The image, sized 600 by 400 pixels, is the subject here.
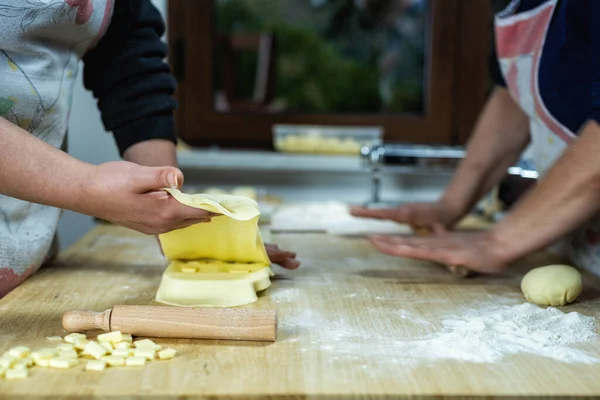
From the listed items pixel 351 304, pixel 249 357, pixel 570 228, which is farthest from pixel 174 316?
pixel 570 228

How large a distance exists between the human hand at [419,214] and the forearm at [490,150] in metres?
0.02

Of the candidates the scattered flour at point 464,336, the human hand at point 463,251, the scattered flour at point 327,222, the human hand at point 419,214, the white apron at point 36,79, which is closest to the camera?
the scattered flour at point 464,336

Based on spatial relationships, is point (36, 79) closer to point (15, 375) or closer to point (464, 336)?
point (15, 375)

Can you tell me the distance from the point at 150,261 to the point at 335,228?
525 millimetres

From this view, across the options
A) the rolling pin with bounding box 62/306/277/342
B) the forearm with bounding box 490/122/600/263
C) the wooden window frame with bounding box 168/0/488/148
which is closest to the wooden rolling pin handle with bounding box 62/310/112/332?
Answer: the rolling pin with bounding box 62/306/277/342

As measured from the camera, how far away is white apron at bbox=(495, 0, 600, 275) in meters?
1.23

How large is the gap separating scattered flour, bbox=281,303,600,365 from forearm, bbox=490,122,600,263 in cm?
17

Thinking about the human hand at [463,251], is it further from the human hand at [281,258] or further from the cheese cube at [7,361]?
the cheese cube at [7,361]

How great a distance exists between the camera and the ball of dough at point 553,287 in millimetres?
1012

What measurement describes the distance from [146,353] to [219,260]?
34cm

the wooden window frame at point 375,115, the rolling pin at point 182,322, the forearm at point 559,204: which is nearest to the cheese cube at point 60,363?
the rolling pin at point 182,322

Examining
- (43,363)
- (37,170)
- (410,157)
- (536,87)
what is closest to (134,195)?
(37,170)

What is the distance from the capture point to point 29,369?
725mm

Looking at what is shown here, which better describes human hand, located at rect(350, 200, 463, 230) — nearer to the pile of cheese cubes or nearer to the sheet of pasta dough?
the sheet of pasta dough
